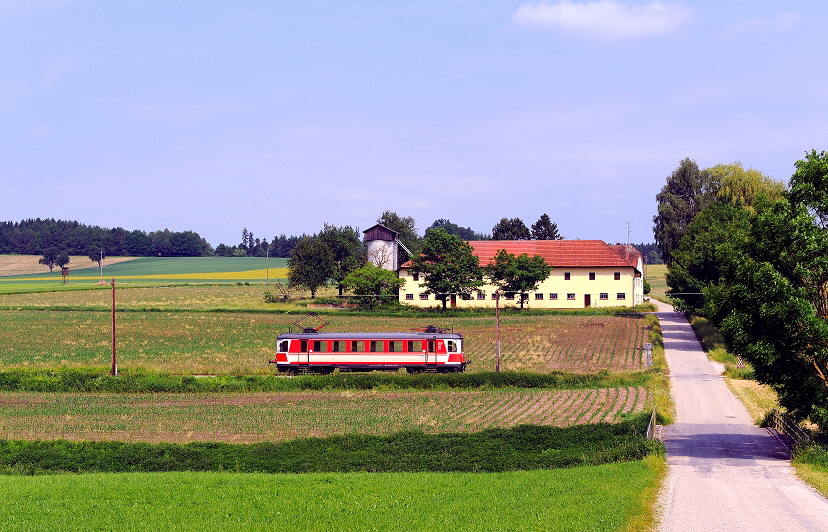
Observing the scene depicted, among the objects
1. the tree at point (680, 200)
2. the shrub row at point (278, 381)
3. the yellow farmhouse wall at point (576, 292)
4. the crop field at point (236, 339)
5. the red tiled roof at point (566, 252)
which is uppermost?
the tree at point (680, 200)

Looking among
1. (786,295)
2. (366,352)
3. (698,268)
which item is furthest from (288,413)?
(698,268)

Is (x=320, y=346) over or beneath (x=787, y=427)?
over

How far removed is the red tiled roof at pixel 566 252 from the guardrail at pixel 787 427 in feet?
213

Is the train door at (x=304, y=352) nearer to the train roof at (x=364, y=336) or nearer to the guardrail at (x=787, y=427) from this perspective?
the train roof at (x=364, y=336)

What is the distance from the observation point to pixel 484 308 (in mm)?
96062

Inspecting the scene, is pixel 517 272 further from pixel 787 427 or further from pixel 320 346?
pixel 787 427

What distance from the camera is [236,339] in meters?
68.3

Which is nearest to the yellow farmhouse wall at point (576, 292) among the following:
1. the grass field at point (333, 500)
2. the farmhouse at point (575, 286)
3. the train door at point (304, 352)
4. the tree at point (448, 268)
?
the farmhouse at point (575, 286)

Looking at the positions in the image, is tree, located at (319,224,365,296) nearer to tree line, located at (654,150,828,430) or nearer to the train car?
the train car

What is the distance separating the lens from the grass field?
1905cm

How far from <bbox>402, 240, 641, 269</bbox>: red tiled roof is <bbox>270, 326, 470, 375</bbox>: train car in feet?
157

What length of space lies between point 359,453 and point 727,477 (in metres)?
12.4

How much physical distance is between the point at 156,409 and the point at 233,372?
36.1ft

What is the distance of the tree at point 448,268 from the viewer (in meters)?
93.1
